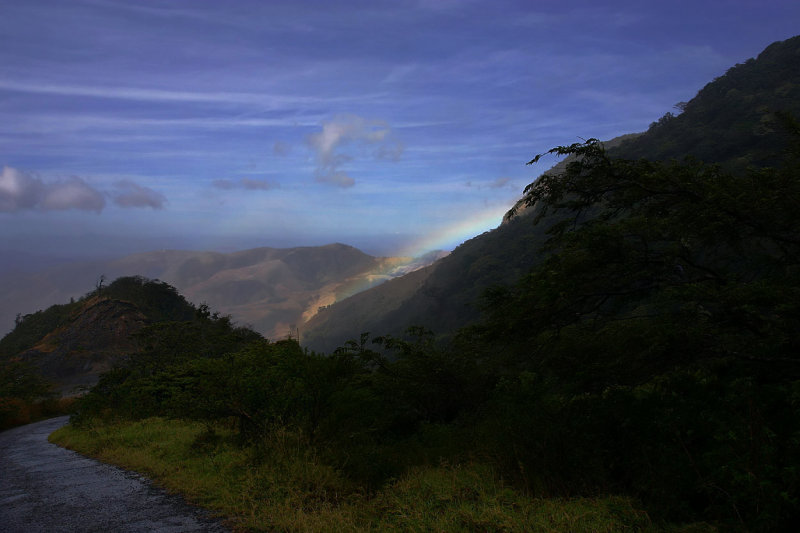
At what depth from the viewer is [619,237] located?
7.10m

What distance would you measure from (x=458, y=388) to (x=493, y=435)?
5609 mm

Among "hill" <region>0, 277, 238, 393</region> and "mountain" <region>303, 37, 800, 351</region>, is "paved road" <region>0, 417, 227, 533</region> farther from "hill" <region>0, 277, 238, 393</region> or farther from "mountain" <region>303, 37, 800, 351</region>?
"mountain" <region>303, 37, 800, 351</region>

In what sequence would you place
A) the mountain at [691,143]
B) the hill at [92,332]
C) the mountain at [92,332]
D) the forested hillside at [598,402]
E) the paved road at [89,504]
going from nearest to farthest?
the forested hillside at [598,402] < the paved road at [89,504] < the hill at [92,332] < the mountain at [92,332] < the mountain at [691,143]

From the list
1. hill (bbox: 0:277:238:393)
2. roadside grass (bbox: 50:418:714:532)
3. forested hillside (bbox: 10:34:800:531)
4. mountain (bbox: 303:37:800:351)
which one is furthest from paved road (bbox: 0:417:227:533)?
mountain (bbox: 303:37:800:351)

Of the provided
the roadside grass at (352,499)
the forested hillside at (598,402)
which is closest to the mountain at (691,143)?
the forested hillside at (598,402)

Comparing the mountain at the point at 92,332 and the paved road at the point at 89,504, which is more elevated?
the mountain at the point at 92,332

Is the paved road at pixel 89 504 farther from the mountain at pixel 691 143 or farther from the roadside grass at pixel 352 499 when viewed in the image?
the mountain at pixel 691 143

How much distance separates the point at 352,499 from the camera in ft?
19.9

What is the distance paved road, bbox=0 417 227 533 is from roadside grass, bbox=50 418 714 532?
0.99ft

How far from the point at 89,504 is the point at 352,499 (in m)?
3.93

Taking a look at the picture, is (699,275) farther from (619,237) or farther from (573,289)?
(573,289)

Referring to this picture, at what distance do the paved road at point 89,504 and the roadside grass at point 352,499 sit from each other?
30 centimetres

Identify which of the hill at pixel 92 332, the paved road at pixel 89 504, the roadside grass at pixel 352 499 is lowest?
the roadside grass at pixel 352 499

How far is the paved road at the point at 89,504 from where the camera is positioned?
19.4 ft
